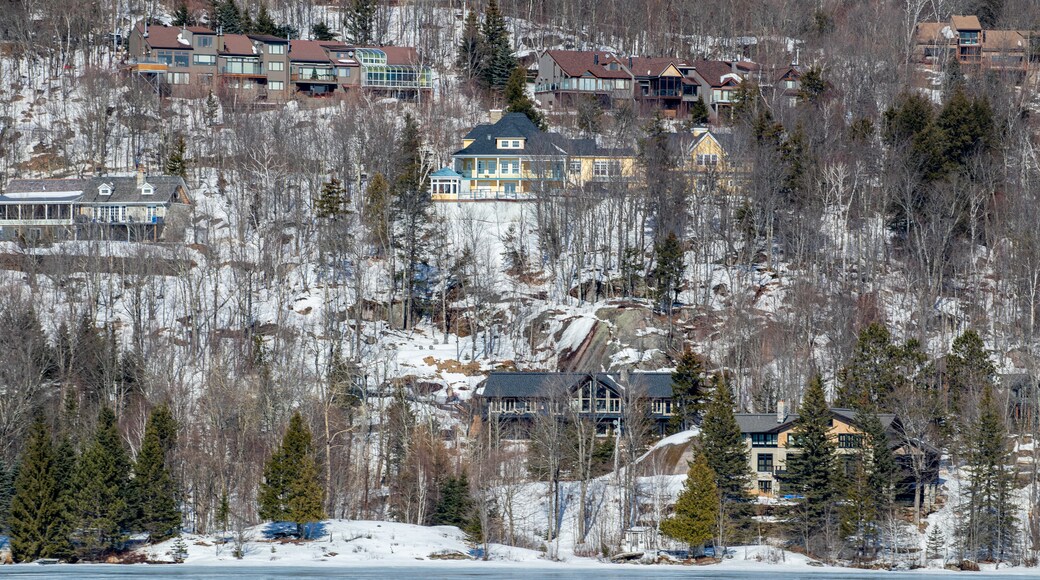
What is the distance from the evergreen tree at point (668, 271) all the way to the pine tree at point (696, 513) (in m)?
24.9

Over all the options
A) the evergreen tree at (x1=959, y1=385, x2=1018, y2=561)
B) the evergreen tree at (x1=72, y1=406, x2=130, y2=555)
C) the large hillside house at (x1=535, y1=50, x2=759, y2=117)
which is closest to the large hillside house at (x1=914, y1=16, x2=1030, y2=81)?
the large hillside house at (x1=535, y1=50, x2=759, y2=117)

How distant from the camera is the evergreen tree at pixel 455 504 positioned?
6606 cm

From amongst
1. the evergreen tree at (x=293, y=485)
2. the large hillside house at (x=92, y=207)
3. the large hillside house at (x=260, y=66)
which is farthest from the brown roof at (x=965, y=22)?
the evergreen tree at (x=293, y=485)

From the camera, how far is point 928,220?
92.8 meters

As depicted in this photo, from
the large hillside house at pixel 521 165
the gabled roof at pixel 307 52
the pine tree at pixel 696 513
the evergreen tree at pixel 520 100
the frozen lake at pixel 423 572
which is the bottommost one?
the frozen lake at pixel 423 572

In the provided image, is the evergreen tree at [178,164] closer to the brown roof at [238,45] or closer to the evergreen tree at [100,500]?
the brown roof at [238,45]

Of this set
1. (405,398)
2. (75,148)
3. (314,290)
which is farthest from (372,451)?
(75,148)

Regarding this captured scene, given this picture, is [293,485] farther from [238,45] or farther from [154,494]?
[238,45]

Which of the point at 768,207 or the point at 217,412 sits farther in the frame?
the point at 768,207

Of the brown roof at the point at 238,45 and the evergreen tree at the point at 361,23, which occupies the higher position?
the evergreen tree at the point at 361,23

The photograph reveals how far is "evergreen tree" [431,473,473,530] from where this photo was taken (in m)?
66.1

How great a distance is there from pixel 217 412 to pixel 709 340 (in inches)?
1145

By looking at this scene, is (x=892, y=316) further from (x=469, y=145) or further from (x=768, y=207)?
(x=469, y=145)

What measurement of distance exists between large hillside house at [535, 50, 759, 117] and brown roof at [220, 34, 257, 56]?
964 inches
